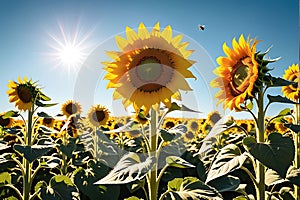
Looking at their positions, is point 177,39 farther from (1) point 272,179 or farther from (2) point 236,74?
(1) point 272,179

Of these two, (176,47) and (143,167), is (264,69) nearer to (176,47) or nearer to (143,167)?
(176,47)

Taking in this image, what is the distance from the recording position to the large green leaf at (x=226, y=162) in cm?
199

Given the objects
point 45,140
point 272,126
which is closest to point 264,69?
point 45,140

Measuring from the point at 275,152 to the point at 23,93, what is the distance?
10.5 feet

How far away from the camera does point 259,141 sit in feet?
7.22

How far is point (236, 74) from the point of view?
238cm

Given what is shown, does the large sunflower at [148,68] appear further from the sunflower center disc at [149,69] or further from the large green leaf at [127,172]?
the large green leaf at [127,172]

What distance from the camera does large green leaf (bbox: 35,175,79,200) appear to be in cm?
323

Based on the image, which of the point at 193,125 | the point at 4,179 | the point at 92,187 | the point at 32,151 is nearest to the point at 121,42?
the point at 32,151

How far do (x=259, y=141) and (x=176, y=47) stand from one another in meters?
0.79

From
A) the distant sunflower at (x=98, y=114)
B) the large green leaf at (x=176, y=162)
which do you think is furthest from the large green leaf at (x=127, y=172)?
the distant sunflower at (x=98, y=114)

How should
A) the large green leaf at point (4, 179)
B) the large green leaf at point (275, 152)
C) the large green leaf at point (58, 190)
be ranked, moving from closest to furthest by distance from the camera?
the large green leaf at point (275, 152), the large green leaf at point (58, 190), the large green leaf at point (4, 179)

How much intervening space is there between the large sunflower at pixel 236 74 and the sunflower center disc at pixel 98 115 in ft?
→ 16.4

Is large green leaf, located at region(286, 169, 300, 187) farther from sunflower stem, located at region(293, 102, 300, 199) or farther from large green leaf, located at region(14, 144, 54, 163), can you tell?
large green leaf, located at region(14, 144, 54, 163)
